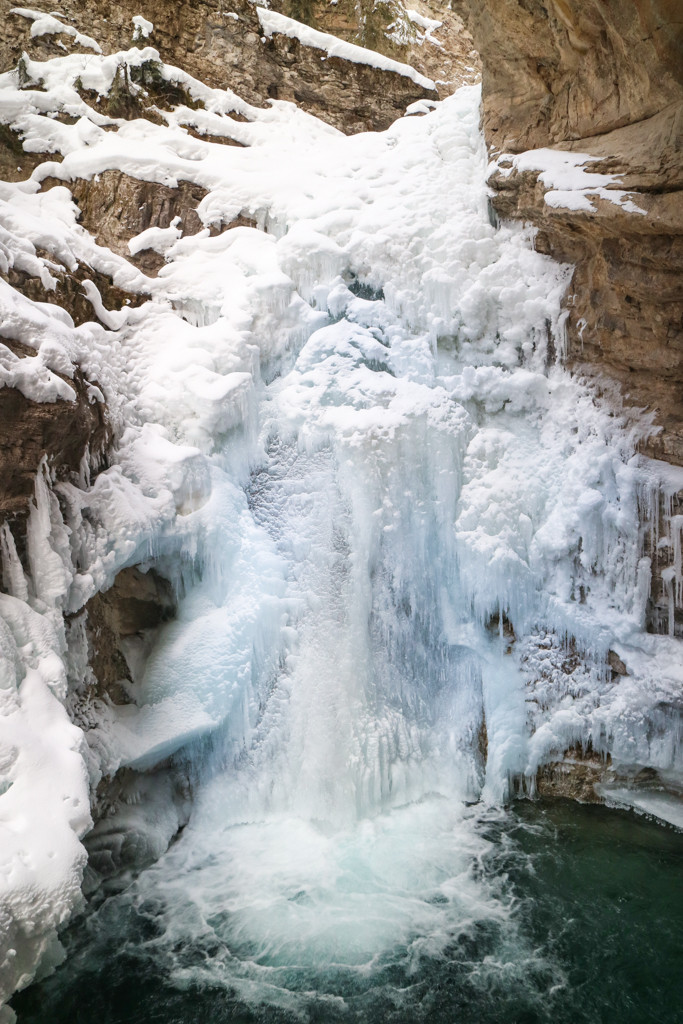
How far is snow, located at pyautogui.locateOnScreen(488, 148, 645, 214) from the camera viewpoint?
15.7 feet

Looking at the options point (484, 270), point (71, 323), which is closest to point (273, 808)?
point (71, 323)

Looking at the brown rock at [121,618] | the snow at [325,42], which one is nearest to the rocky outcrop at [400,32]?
the snow at [325,42]

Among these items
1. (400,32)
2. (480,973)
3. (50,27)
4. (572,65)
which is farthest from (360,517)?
(400,32)

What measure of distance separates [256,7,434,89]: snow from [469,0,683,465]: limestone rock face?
302 centimetres

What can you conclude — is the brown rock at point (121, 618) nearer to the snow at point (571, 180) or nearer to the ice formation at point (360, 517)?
the ice formation at point (360, 517)

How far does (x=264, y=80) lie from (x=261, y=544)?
17.9 feet

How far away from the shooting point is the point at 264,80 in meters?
7.77

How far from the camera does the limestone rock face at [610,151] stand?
4.48 m

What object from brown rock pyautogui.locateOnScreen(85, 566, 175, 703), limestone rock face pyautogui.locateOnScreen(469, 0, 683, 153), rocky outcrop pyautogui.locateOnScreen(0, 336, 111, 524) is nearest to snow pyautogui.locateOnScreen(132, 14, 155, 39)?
→ limestone rock face pyautogui.locateOnScreen(469, 0, 683, 153)

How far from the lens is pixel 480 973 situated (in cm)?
389

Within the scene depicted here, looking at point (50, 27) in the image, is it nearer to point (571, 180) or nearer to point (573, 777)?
point (571, 180)

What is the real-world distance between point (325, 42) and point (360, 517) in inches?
234

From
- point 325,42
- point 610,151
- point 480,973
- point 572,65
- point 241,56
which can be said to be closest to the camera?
point 480,973

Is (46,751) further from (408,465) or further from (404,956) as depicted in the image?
(408,465)
